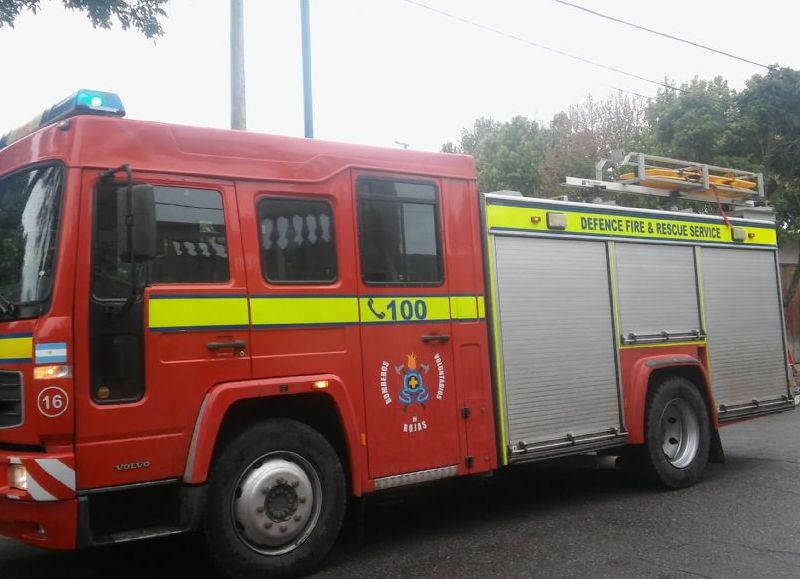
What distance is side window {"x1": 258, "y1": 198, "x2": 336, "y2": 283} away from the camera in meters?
5.30

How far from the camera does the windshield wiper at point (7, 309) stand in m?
4.60

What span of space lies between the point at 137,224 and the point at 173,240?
50cm

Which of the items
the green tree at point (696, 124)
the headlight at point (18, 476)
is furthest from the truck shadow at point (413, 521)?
the green tree at point (696, 124)

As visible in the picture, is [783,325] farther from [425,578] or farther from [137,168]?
[137,168]

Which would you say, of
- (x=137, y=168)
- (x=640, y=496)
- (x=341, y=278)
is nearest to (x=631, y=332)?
(x=640, y=496)

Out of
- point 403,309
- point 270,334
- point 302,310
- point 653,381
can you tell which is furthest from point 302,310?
point 653,381

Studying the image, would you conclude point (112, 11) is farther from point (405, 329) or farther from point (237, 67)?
point (405, 329)

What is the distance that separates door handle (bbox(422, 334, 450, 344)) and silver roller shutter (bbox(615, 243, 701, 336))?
2206mm

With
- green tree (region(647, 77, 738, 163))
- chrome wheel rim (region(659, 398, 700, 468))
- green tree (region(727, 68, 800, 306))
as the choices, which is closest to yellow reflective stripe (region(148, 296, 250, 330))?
chrome wheel rim (region(659, 398, 700, 468))

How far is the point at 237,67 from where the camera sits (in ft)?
34.0

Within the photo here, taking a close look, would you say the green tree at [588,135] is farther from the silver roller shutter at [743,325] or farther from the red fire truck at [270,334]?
the red fire truck at [270,334]

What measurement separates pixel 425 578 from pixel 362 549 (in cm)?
89

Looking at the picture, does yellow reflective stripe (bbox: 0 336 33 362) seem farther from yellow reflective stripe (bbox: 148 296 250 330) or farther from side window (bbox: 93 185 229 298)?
yellow reflective stripe (bbox: 148 296 250 330)

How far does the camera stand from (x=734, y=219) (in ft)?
29.1
